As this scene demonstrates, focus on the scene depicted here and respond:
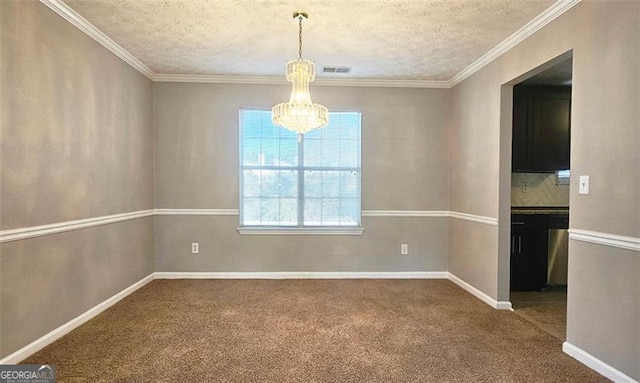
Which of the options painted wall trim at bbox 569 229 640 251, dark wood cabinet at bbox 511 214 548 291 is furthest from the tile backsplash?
painted wall trim at bbox 569 229 640 251

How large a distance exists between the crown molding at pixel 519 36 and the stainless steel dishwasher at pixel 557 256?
6.72 ft

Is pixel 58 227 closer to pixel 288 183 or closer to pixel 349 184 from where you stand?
pixel 288 183

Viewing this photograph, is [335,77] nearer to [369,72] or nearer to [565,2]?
[369,72]

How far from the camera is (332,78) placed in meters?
4.24

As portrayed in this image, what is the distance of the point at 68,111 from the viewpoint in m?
2.68

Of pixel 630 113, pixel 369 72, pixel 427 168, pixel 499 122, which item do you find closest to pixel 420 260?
pixel 427 168

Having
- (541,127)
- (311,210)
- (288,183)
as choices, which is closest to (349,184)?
(311,210)

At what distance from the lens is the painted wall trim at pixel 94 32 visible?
250 centimetres

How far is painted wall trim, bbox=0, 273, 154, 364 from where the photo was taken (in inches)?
86.5

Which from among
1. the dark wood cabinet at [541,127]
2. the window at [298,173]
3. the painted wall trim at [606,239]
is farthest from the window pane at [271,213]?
the painted wall trim at [606,239]

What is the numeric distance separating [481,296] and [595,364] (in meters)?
1.40

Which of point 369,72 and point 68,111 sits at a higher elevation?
point 369,72

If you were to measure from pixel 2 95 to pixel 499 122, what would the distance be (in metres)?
3.90

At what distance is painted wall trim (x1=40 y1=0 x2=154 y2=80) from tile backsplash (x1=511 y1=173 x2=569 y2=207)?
4.60 meters
